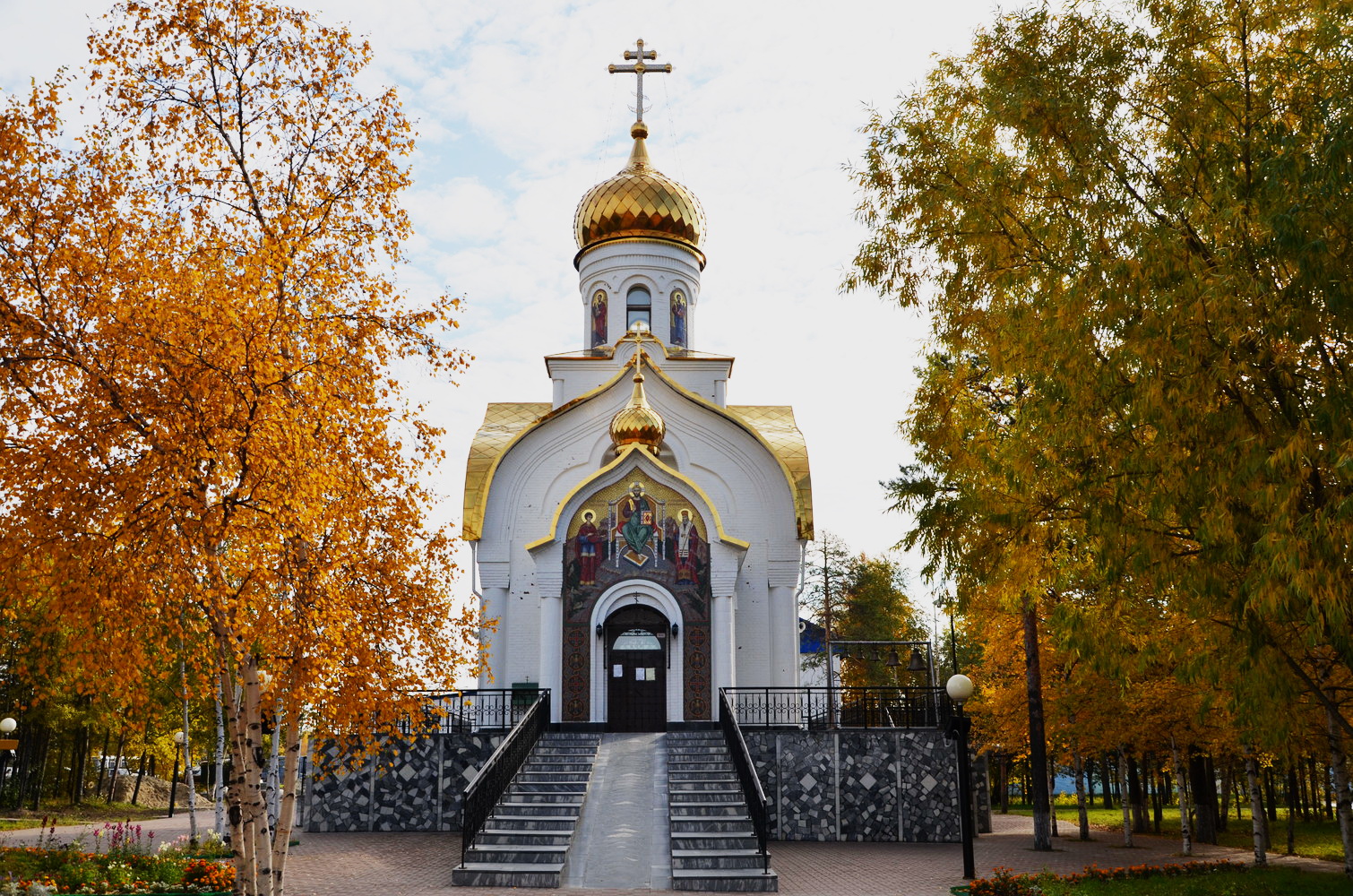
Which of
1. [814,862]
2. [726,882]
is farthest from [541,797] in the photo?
[814,862]

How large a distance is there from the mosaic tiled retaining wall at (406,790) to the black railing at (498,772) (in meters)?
0.83

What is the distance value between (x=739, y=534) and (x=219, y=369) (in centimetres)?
1531

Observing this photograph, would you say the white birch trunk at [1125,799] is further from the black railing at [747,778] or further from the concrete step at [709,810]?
the concrete step at [709,810]

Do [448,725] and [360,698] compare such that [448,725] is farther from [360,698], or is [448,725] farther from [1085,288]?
[1085,288]

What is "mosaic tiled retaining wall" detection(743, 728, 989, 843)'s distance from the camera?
15.8 m

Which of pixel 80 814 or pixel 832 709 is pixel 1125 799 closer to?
pixel 832 709

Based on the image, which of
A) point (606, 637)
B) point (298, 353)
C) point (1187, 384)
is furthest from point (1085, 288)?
point (606, 637)

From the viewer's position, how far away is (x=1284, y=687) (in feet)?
25.4

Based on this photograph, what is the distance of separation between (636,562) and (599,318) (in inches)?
342

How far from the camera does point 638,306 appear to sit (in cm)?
2541

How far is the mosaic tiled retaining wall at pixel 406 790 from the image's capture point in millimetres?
16234

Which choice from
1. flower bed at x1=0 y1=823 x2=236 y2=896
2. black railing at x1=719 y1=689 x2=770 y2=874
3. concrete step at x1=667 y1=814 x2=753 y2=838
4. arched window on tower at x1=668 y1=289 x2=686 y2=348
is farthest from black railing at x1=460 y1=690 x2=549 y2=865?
arched window on tower at x1=668 y1=289 x2=686 y2=348

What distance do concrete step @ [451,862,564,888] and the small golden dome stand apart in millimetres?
9814

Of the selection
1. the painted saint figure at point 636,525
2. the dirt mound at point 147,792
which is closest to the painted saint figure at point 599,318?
the painted saint figure at point 636,525
